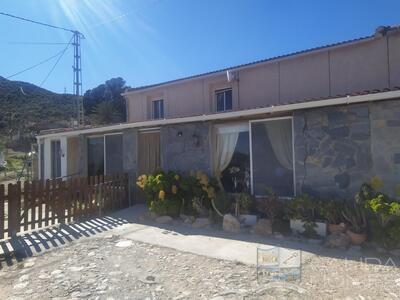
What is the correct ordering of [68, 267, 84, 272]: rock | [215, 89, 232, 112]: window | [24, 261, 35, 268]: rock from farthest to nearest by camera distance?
[215, 89, 232, 112]: window
[24, 261, 35, 268]: rock
[68, 267, 84, 272]: rock

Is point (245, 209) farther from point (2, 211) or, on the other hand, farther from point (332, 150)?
point (2, 211)

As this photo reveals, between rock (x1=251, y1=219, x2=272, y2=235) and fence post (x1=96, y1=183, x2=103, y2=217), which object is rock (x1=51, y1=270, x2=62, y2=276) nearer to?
rock (x1=251, y1=219, x2=272, y2=235)

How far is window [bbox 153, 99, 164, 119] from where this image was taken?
16.8 metres

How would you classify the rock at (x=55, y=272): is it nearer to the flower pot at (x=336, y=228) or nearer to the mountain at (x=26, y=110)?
the flower pot at (x=336, y=228)

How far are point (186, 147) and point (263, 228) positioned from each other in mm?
4006

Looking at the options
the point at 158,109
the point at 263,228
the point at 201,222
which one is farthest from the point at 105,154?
the point at 263,228

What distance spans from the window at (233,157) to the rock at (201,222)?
1592mm

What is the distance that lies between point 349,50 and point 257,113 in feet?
17.3

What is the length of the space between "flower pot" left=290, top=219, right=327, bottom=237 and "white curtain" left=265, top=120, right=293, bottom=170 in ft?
5.43

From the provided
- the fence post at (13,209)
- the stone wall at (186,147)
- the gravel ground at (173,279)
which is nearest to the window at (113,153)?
the stone wall at (186,147)

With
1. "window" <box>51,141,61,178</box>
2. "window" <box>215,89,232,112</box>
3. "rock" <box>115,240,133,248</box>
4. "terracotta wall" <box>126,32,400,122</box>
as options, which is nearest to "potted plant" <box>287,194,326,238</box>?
"rock" <box>115,240,133,248</box>

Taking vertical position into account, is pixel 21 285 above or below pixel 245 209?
below

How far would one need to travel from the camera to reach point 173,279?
4.90 metres

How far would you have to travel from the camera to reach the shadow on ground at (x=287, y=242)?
5580mm
